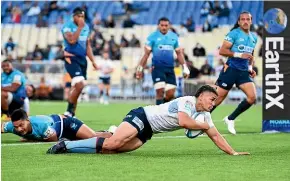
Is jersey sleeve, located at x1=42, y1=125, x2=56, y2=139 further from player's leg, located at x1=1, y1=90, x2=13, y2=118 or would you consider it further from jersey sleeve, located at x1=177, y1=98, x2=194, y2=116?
player's leg, located at x1=1, y1=90, x2=13, y2=118

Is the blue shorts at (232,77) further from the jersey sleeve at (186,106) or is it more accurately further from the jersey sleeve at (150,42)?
the jersey sleeve at (186,106)

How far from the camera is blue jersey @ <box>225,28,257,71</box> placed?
1395 centimetres

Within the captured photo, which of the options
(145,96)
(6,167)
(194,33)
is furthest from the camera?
(194,33)

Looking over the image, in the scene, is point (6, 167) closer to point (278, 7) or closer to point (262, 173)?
point (262, 173)

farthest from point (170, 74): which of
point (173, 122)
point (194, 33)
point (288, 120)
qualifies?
point (194, 33)

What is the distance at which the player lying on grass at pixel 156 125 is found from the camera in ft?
31.1

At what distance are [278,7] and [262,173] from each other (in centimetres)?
714

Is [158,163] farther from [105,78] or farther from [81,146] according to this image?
[105,78]

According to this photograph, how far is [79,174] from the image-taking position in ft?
25.2

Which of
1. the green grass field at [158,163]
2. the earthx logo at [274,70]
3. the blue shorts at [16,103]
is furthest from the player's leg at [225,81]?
the blue shorts at [16,103]

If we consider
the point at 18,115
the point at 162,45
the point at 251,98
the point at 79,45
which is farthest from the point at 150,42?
the point at 18,115

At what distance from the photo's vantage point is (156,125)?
32.3ft

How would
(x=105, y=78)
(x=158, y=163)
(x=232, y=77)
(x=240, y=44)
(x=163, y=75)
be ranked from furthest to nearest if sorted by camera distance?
(x=105, y=78) → (x=163, y=75) → (x=232, y=77) → (x=240, y=44) → (x=158, y=163)

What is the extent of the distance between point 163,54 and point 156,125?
25.2 ft
